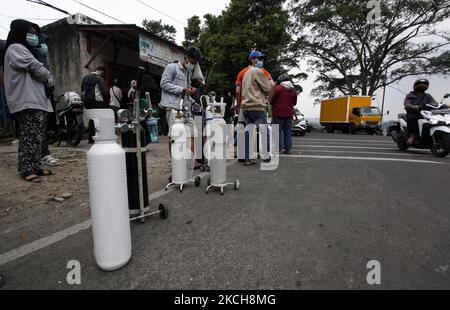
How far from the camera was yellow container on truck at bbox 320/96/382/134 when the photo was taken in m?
19.5

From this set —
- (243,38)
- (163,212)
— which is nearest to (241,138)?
(163,212)

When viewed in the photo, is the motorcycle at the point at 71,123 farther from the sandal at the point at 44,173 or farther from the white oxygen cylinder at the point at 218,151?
the white oxygen cylinder at the point at 218,151

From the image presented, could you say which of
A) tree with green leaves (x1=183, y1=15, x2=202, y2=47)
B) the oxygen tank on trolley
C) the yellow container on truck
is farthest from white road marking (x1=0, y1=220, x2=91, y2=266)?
tree with green leaves (x1=183, y1=15, x2=202, y2=47)

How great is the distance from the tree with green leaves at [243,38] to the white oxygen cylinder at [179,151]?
628 inches

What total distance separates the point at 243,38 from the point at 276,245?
19658 mm

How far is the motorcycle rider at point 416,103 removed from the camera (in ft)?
22.1

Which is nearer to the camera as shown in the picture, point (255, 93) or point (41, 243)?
point (41, 243)

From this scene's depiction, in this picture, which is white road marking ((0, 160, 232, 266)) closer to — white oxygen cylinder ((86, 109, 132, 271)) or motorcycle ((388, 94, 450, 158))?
white oxygen cylinder ((86, 109, 132, 271))

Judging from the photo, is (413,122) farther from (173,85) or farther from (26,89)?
(26,89)

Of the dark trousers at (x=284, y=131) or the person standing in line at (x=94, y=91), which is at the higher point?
the person standing in line at (x=94, y=91)

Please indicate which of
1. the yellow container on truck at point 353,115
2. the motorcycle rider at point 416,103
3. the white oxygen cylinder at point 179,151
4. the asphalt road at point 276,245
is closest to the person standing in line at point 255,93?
the white oxygen cylinder at point 179,151

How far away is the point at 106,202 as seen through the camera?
1.66 m

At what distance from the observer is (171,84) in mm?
4016
